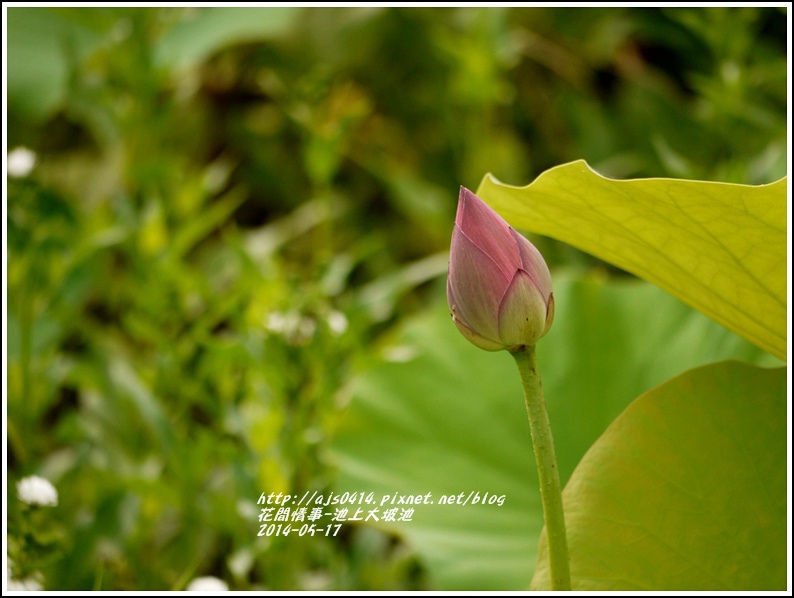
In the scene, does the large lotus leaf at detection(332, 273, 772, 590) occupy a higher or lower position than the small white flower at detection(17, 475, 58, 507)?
lower

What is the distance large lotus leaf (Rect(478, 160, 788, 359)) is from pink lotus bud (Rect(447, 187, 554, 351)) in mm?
55

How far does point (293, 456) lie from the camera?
0.56 m

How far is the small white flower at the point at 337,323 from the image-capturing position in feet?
1.98

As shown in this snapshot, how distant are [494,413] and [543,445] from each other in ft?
0.86

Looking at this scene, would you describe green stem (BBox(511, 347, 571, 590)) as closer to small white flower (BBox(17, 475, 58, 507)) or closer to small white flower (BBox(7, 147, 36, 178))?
small white flower (BBox(17, 475, 58, 507))

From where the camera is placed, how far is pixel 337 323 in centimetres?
61

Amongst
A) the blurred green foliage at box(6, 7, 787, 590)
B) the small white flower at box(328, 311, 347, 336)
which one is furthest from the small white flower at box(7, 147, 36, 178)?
the small white flower at box(328, 311, 347, 336)

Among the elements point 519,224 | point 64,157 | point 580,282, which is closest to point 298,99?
point 580,282

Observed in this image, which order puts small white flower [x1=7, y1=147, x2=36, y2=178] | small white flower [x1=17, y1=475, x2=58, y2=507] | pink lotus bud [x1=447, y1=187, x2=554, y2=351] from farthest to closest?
small white flower [x1=7, y1=147, x2=36, y2=178]
small white flower [x1=17, y1=475, x2=58, y2=507]
pink lotus bud [x1=447, y1=187, x2=554, y2=351]

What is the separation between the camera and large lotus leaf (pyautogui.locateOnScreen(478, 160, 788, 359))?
328 millimetres

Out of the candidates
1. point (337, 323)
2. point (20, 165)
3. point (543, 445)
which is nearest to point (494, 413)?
point (337, 323)

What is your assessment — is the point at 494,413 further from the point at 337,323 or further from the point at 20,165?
the point at 20,165

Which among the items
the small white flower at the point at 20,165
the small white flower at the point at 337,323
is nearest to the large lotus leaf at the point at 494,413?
the small white flower at the point at 337,323

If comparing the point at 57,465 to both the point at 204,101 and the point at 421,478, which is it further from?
the point at 204,101
